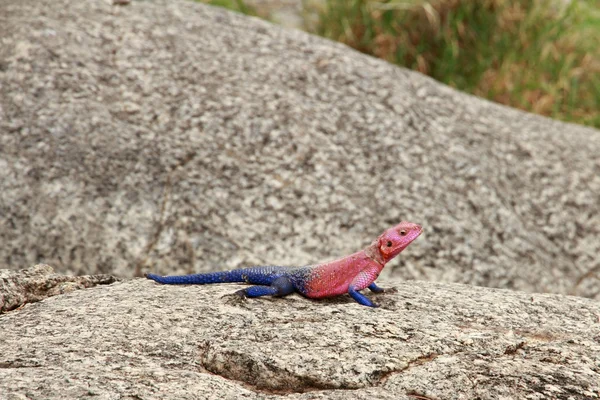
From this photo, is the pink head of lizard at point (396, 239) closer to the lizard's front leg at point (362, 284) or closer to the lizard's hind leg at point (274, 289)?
the lizard's front leg at point (362, 284)

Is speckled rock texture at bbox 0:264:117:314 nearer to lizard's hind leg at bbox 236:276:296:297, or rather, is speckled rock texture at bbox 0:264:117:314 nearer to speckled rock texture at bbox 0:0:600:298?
lizard's hind leg at bbox 236:276:296:297

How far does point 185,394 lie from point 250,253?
2.80 meters

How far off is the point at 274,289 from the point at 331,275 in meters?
0.33

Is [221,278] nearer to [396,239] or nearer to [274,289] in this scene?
[274,289]

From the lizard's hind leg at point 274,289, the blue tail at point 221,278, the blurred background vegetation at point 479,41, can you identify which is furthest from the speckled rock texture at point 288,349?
the blurred background vegetation at point 479,41

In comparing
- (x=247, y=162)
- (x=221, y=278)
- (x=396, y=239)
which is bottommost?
(x=221, y=278)

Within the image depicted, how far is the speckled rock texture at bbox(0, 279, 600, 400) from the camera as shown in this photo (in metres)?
3.12

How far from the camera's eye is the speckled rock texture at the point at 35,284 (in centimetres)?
396

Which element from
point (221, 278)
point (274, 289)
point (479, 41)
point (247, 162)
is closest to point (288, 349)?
point (274, 289)

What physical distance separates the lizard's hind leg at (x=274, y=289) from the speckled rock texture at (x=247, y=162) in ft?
5.68

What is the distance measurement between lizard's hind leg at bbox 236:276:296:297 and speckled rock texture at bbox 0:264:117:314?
1.00 meters

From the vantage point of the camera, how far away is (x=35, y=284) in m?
4.15

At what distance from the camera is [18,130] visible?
591 centimetres

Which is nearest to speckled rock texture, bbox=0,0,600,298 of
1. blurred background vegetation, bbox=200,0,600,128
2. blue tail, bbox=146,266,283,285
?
blue tail, bbox=146,266,283,285
